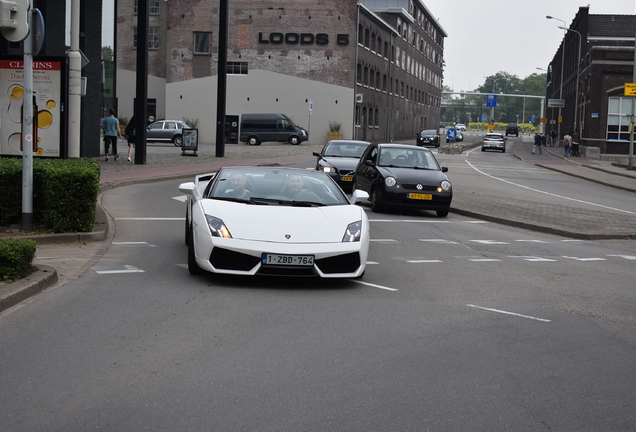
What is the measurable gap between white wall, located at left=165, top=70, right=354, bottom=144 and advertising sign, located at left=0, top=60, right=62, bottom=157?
4903 centimetres

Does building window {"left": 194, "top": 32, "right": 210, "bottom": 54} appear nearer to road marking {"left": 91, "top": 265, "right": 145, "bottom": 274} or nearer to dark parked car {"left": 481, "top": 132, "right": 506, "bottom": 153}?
dark parked car {"left": 481, "top": 132, "right": 506, "bottom": 153}

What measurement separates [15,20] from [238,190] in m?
3.43

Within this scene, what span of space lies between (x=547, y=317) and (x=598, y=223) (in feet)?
32.7

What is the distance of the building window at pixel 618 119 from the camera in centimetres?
5538

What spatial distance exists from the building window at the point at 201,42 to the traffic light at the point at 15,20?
181 ft

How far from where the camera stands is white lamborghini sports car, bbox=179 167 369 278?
827 cm

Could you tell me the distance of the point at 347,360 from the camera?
5.78m

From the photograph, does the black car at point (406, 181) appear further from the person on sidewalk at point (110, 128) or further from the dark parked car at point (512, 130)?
the dark parked car at point (512, 130)

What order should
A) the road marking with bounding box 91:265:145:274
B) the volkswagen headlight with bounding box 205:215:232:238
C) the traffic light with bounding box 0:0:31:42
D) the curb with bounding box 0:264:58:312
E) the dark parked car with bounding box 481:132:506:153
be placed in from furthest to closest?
the dark parked car with bounding box 481:132:506:153 < the traffic light with bounding box 0:0:31:42 < the road marking with bounding box 91:265:145:274 < the volkswagen headlight with bounding box 205:215:232:238 < the curb with bounding box 0:264:58:312

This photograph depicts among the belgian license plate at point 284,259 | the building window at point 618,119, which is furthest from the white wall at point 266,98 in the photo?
the belgian license plate at point 284,259

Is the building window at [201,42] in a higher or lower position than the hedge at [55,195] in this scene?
higher

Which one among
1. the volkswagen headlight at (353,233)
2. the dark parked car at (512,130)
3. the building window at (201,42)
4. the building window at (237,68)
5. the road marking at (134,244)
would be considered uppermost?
the building window at (201,42)

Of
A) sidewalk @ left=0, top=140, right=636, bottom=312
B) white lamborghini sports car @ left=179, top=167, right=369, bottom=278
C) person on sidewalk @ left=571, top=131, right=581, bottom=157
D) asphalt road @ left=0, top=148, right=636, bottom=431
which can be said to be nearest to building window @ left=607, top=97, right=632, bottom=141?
person on sidewalk @ left=571, top=131, right=581, bottom=157

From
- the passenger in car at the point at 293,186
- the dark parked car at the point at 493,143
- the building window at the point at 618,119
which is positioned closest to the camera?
the passenger in car at the point at 293,186
